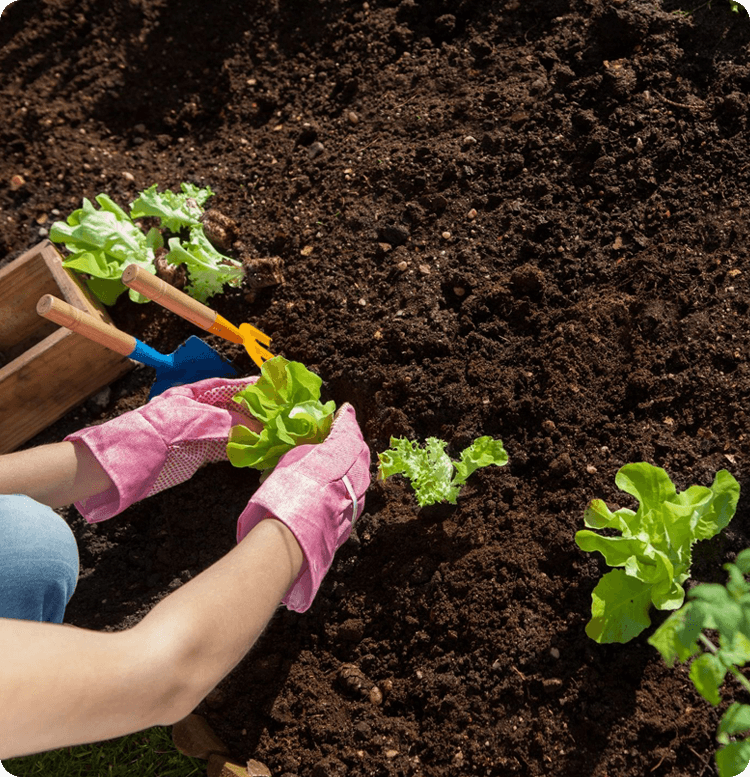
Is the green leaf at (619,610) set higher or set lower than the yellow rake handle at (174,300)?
lower

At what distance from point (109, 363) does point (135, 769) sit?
49.9 inches

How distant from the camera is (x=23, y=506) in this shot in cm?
165

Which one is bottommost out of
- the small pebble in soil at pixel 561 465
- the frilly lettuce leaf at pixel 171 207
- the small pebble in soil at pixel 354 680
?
the small pebble in soil at pixel 354 680

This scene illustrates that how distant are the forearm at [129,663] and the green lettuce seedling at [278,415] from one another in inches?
19.3

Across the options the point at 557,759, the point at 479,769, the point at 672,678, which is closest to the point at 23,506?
the point at 479,769

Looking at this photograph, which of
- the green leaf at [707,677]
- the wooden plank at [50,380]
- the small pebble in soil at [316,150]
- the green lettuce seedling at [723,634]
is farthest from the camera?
the small pebble in soil at [316,150]

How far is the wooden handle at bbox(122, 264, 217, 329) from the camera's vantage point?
1854 mm

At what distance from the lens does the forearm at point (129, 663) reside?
0.99 metres

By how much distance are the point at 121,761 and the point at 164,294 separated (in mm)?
1359

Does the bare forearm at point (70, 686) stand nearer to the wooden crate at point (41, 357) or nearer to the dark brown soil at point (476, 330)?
the dark brown soil at point (476, 330)

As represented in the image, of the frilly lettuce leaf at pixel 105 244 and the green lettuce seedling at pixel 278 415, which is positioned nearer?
the green lettuce seedling at pixel 278 415

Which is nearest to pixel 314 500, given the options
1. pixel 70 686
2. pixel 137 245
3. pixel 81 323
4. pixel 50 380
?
pixel 70 686

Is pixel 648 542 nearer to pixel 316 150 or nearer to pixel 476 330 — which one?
pixel 476 330

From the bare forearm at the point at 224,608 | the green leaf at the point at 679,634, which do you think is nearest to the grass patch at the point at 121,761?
the bare forearm at the point at 224,608
